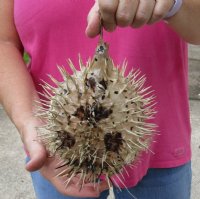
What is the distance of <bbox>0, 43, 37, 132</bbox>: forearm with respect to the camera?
5.41 ft

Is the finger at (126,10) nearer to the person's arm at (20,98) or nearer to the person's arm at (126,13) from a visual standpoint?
the person's arm at (126,13)

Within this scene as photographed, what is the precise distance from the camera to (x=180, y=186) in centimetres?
185

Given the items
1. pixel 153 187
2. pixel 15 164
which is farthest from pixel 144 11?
pixel 15 164

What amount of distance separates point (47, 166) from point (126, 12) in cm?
67

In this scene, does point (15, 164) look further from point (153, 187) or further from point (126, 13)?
point (126, 13)

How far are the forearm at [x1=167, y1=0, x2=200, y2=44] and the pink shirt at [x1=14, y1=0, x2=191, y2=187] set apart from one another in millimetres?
211

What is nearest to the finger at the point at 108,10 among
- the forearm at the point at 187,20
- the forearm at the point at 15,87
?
the forearm at the point at 187,20

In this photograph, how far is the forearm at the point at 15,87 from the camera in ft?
5.41

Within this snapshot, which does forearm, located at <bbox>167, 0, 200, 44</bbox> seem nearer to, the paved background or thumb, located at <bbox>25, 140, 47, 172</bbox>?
thumb, located at <bbox>25, 140, 47, 172</bbox>

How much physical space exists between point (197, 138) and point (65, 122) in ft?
9.17

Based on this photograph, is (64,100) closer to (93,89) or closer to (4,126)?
(93,89)

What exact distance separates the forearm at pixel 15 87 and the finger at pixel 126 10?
636 mm

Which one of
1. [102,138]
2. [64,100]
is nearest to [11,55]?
[64,100]

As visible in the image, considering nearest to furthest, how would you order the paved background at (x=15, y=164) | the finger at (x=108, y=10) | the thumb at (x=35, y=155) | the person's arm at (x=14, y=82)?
the finger at (x=108, y=10) → the thumb at (x=35, y=155) → the person's arm at (x=14, y=82) → the paved background at (x=15, y=164)
